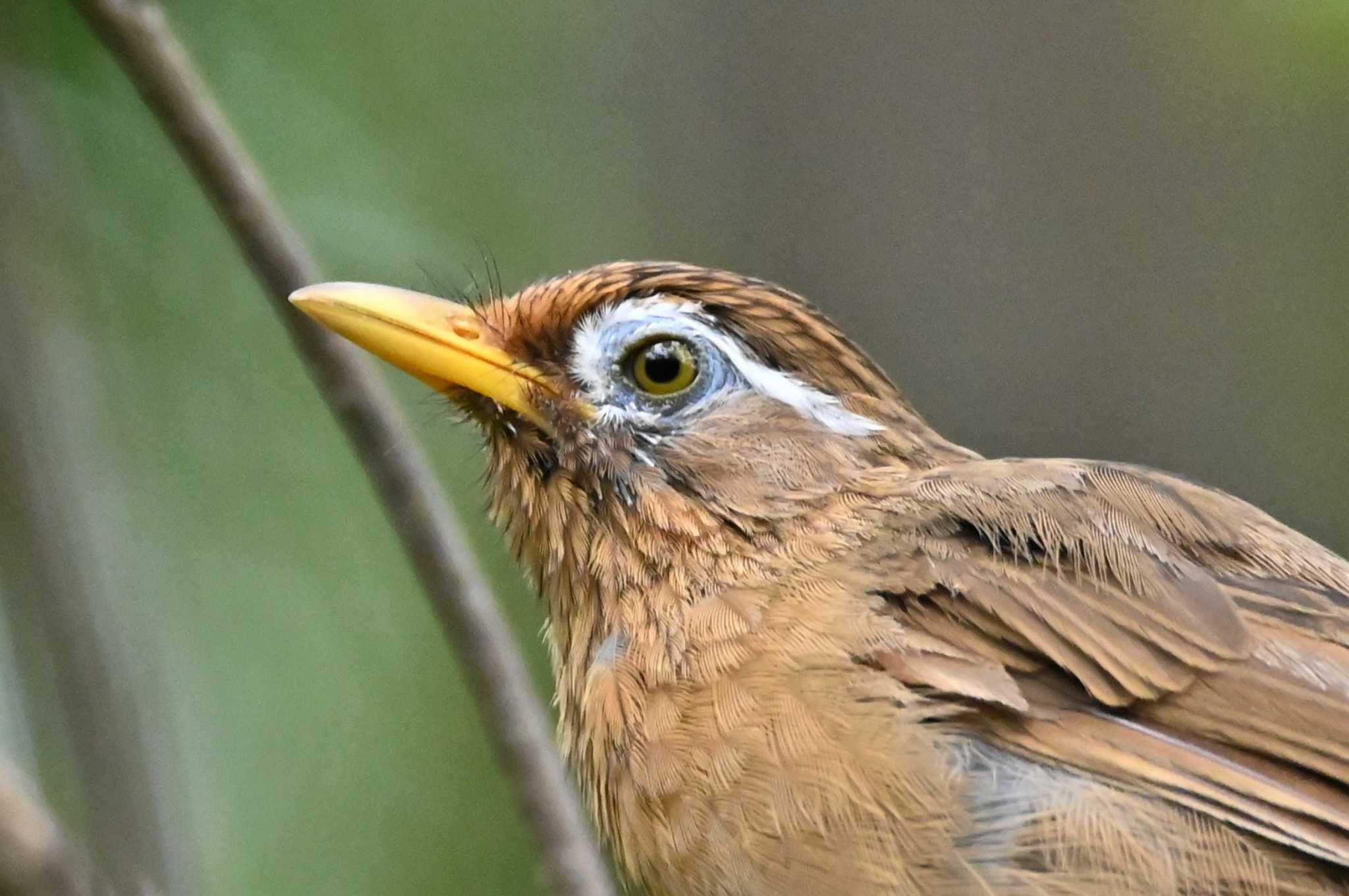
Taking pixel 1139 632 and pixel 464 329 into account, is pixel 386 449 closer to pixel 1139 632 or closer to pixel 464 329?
pixel 464 329

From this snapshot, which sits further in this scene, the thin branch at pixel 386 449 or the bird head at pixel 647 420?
the bird head at pixel 647 420

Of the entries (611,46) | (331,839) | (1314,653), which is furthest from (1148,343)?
(331,839)

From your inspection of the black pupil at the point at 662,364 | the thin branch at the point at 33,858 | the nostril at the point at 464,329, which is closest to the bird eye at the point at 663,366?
the black pupil at the point at 662,364

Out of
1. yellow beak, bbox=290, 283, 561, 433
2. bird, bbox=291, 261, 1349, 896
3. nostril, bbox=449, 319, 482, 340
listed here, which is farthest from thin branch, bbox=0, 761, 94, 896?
nostril, bbox=449, 319, 482, 340

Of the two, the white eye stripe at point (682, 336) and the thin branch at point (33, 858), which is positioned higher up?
the white eye stripe at point (682, 336)

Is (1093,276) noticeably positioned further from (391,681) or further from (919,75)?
(391,681)

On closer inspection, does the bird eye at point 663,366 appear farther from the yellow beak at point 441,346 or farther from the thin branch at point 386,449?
the thin branch at point 386,449
